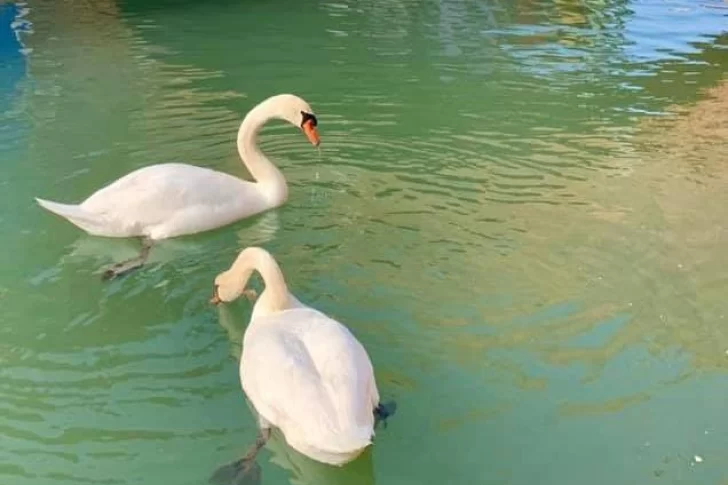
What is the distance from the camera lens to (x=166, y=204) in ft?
17.6

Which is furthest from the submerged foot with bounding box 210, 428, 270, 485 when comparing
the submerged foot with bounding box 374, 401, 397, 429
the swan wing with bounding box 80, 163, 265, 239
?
the swan wing with bounding box 80, 163, 265, 239

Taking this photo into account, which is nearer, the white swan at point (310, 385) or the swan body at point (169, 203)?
the white swan at point (310, 385)

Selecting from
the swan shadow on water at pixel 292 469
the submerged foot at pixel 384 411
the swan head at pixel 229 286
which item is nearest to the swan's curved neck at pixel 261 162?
the swan head at pixel 229 286

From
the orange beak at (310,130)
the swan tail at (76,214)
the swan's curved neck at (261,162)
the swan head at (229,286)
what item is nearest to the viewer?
the swan head at (229,286)

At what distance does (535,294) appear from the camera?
4.81 m

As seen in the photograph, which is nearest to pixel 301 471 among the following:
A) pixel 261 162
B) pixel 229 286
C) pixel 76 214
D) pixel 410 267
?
pixel 229 286

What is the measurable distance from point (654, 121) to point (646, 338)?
152 inches

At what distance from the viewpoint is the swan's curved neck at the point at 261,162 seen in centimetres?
588

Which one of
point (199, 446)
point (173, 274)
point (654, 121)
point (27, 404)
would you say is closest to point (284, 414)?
point (199, 446)

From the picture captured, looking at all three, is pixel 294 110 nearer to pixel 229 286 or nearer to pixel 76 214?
pixel 76 214

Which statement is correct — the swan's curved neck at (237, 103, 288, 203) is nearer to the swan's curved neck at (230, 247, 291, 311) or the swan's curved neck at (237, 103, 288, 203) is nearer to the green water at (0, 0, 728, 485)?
the green water at (0, 0, 728, 485)

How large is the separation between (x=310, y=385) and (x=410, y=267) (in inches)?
69.2

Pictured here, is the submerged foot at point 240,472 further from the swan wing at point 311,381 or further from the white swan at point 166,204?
the white swan at point 166,204

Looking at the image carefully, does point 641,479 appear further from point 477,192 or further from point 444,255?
point 477,192
